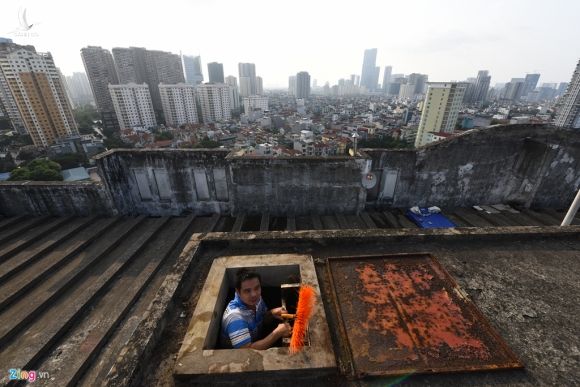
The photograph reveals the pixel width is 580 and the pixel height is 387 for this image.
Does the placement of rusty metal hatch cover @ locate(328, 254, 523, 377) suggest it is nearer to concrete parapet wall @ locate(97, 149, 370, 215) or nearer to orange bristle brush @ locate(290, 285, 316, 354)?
orange bristle brush @ locate(290, 285, 316, 354)

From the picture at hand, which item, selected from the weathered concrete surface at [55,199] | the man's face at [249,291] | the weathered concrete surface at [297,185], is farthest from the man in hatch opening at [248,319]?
the weathered concrete surface at [55,199]

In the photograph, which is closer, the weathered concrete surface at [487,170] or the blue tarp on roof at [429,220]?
the blue tarp on roof at [429,220]

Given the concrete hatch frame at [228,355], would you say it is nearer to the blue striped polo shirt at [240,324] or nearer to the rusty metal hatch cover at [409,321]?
the blue striped polo shirt at [240,324]

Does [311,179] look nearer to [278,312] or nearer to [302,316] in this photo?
[278,312]


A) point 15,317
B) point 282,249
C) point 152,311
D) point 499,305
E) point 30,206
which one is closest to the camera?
point 152,311

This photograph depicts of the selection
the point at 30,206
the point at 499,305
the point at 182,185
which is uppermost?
the point at 499,305

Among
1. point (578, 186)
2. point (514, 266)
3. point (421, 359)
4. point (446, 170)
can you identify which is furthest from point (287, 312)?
point (578, 186)

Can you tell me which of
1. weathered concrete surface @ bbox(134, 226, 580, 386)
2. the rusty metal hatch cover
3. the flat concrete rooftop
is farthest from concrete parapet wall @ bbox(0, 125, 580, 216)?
the rusty metal hatch cover

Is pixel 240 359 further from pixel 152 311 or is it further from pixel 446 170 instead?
pixel 446 170
